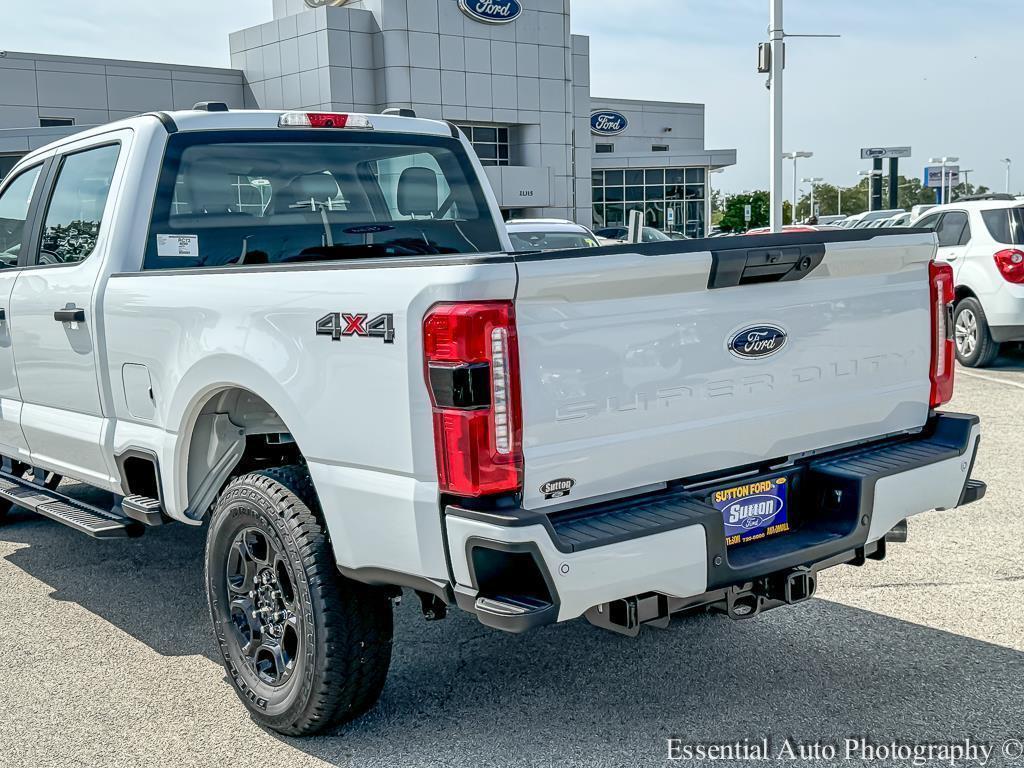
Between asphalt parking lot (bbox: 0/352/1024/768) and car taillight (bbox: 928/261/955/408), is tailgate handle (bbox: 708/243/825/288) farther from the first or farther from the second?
asphalt parking lot (bbox: 0/352/1024/768)

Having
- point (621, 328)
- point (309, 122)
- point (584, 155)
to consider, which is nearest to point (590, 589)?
point (621, 328)

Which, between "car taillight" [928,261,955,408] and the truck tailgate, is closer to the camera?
the truck tailgate

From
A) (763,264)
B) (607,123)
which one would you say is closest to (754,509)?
(763,264)

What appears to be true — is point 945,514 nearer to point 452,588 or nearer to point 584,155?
point 452,588

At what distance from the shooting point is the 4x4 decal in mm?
3125

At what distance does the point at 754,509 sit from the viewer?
11.8 feet

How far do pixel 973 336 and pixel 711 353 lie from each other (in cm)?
1014

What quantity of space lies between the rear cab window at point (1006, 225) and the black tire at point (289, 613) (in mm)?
10338

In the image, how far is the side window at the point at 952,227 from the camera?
12555 mm

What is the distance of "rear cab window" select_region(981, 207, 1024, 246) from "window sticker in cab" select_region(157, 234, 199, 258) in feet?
32.3

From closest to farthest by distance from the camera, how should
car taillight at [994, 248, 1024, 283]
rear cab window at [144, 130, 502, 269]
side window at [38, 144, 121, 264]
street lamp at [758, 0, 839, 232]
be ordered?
1. rear cab window at [144, 130, 502, 269]
2. side window at [38, 144, 121, 264]
3. car taillight at [994, 248, 1024, 283]
4. street lamp at [758, 0, 839, 232]

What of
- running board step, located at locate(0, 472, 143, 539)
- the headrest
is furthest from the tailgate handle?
running board step, located at locate(0, 472, 143, 539)

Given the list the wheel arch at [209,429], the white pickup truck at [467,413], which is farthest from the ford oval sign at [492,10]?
the wheel arch at [209,429]

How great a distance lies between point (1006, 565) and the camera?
538cm
